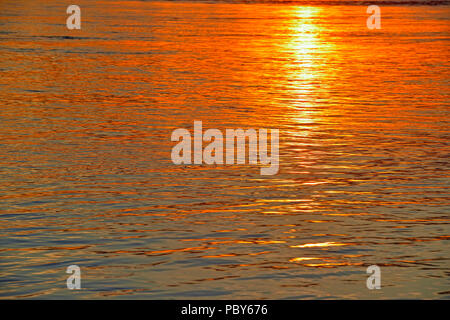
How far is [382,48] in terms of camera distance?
145 feet

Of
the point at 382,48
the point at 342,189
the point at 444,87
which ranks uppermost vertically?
the point at 382,48

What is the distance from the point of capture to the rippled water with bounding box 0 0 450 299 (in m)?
10.8

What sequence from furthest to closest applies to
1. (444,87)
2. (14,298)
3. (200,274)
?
1. (444,87)
2. (200,274)
3. (14,298)

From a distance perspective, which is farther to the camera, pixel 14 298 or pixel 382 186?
pixel 382 186

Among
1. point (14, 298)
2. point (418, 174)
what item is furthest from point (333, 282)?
point (418, 174)

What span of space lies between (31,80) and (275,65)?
1051 cm

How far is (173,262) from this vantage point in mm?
11180

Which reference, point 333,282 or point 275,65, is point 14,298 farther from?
point 275,65

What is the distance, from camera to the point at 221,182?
15.5 m

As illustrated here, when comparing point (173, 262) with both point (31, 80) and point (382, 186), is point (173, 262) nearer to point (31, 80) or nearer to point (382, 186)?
point (382, 186)

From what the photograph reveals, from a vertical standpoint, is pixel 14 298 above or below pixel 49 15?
below

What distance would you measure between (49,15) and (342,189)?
55.2 meters

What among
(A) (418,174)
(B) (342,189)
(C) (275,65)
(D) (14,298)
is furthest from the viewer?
(C) (275,65)

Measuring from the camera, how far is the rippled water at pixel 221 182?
10836 mm
